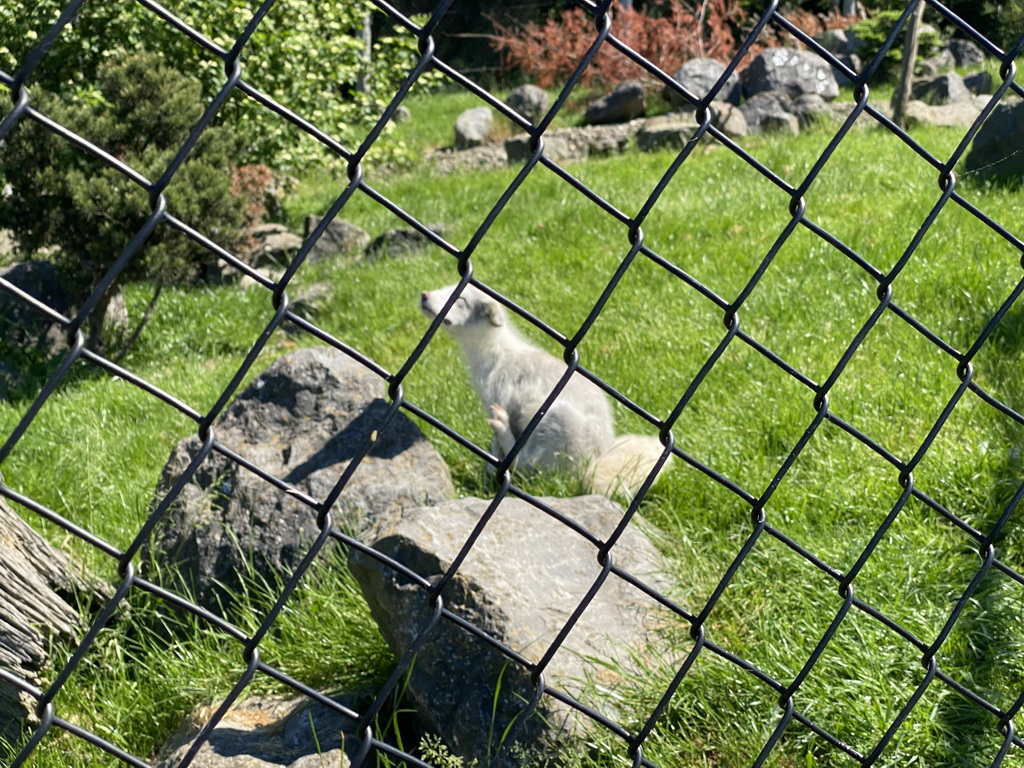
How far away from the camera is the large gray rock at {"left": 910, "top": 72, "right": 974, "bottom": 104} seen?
12797 millimetres

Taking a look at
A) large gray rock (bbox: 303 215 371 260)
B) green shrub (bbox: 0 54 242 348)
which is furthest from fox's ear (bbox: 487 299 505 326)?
large gray rock (bbox: 303 215 371 260)

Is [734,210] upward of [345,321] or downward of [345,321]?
upward

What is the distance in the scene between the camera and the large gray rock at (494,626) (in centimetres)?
250

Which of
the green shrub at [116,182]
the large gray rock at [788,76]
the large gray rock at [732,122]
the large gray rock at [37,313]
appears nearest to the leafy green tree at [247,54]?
the green shrub at [116,182]

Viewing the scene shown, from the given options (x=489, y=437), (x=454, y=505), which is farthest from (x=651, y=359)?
(x=454, y=505)

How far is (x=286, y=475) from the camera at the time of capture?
4.01 m

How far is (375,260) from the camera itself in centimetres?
941

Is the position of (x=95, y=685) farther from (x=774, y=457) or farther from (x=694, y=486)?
(x=774, y=457)

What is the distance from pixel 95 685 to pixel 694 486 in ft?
7.20

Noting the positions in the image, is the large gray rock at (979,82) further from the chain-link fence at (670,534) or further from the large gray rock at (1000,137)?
the chain-link fence at (670,534)

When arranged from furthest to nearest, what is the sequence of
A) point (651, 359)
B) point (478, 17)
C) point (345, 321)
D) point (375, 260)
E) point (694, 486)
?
point (478, 17), point (375, 260), point (345, 321), point (651, 359), point (694, 486)

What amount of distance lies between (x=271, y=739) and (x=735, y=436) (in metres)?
2.37

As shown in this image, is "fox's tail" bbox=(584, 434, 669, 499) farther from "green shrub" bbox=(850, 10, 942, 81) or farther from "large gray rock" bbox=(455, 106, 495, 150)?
"green shrub" bbox=(850, 10, 942, 81)

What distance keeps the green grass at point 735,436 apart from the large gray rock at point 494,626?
0.13m
